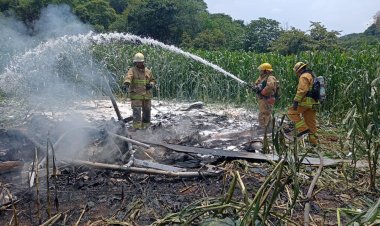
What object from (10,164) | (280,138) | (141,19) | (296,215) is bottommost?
(296,215)

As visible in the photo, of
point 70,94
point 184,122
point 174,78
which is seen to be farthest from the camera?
point 174,78

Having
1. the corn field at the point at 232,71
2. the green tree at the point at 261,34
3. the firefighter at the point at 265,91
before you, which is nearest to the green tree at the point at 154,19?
the green tree at the point at 261,34

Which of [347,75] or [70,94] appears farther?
[70,94]

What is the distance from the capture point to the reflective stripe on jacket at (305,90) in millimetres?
7430

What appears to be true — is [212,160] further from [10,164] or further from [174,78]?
[174,78]

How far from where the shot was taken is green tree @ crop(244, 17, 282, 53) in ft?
95.0

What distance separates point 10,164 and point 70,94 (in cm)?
735

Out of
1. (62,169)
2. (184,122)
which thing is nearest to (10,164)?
(62,169)

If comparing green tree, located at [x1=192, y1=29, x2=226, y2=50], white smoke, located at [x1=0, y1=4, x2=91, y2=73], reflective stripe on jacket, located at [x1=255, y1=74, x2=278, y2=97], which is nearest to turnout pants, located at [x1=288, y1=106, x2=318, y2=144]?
reflective stripe on jacket, located at [x1=255, y1=74, x2=278, y2=97]

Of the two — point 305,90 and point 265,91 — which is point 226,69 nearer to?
point 265,91

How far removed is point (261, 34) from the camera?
29094mm

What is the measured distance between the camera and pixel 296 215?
4.20 metres

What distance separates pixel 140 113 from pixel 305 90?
338 cm

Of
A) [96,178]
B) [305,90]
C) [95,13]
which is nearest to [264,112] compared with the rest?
[305,90]
